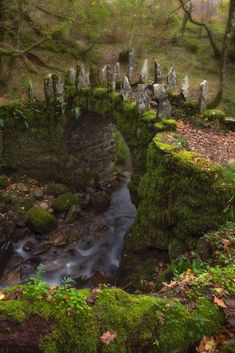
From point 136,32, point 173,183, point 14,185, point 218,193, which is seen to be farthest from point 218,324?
point 136,32

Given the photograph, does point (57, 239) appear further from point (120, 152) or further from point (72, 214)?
point (120, 152)

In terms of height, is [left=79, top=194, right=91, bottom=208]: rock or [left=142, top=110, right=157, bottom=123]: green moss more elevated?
[left=142, top=110, right=157, bottom=123]: green moss

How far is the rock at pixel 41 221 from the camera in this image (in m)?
13.2

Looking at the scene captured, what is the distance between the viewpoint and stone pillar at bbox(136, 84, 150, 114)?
10.3 meters

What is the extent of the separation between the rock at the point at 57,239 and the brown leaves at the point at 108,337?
928 centimetres

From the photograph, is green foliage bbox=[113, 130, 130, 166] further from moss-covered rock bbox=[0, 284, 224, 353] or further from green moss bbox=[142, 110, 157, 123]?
moss-covered rock bbox=[0, 284, 224, 353]

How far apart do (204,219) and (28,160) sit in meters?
9.87

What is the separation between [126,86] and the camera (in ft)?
37.6

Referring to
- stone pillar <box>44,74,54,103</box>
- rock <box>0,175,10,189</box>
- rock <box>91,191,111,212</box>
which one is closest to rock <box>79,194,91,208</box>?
rock <box>91,191,111,212</box>

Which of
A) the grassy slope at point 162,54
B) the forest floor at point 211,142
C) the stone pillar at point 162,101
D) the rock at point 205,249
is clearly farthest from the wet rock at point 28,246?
the rock at point 205,249

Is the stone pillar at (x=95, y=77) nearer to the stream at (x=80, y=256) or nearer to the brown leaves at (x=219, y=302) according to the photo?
the stream at (x=80, y=256)

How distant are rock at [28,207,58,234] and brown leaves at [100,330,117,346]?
32.0 ft

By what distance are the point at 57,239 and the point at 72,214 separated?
3.97 feet

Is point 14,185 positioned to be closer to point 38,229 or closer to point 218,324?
point 38,229
